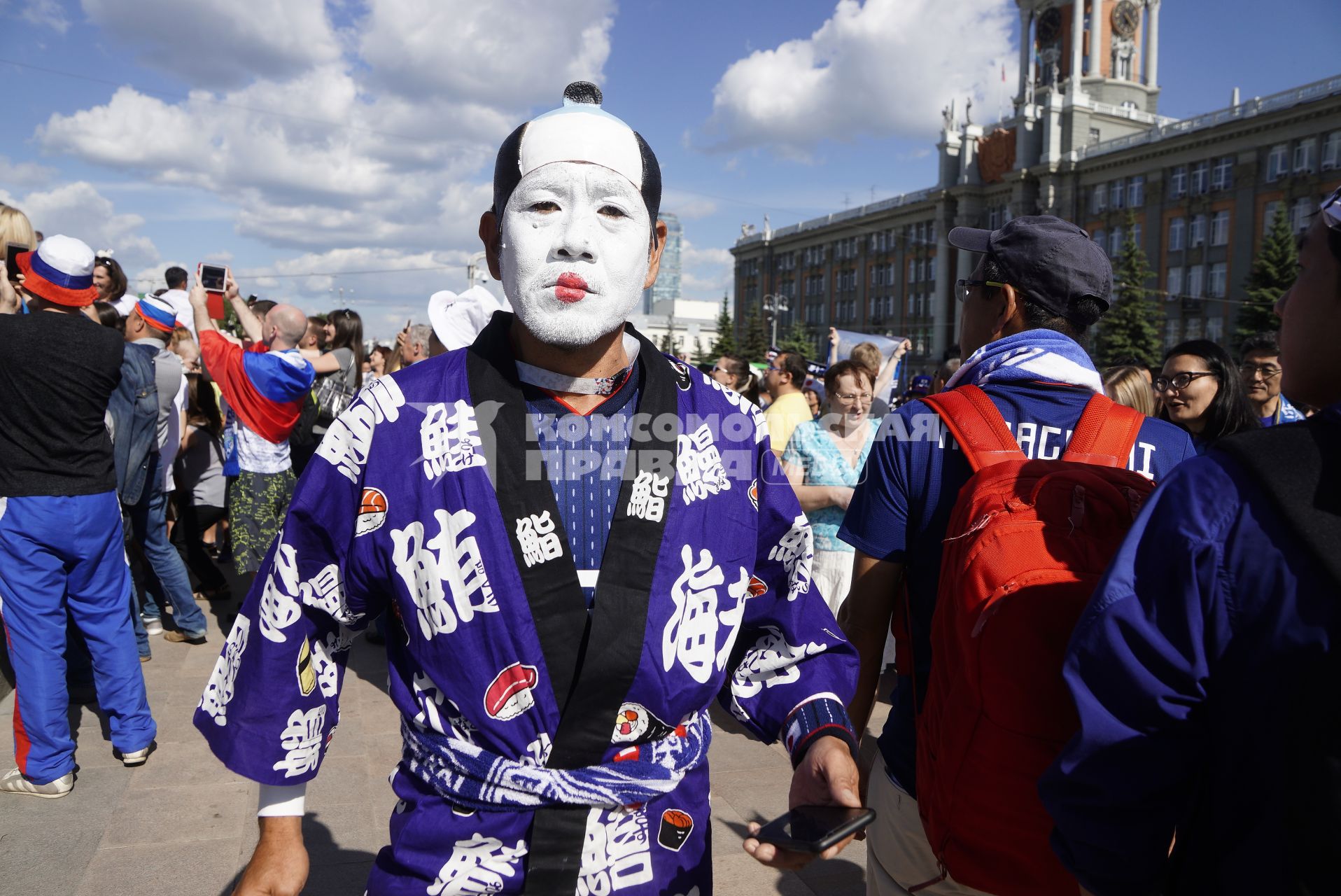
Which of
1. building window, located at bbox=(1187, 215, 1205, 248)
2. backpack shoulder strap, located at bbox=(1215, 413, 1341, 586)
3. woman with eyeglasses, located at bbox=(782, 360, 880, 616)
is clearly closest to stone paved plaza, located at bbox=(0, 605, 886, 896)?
woman with eyeglasses, located at bbox=(782, 360, 880, 616)

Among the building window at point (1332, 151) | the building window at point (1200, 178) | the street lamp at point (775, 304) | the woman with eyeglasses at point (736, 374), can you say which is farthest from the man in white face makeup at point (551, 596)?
the street lamp at point (775, 304)

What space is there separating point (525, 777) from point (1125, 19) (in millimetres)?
80919

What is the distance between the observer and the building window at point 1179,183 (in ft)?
156

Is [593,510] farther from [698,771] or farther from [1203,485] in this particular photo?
[1203,485]

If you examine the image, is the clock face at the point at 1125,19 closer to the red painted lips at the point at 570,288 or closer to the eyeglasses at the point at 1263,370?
the eyeglasses at the point at 1263,370

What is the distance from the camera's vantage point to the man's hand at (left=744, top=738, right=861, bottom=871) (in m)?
1.52

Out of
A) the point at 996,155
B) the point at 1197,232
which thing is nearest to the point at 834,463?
the point at 1197,232

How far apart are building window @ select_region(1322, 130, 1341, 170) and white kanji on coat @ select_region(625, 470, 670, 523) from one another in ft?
157

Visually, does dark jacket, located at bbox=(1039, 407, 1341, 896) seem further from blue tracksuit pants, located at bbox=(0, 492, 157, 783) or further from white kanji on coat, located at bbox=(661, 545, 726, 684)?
blue tracksuit pants, located at bbox=(0, 492, 157, 783)

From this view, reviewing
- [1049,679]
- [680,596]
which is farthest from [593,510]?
[1049,679]

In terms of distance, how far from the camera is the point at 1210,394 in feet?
14.9

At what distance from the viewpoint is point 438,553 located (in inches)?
63.9

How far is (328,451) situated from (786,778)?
11.4ft

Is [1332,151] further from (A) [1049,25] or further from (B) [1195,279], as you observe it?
(A) [1049,25]
